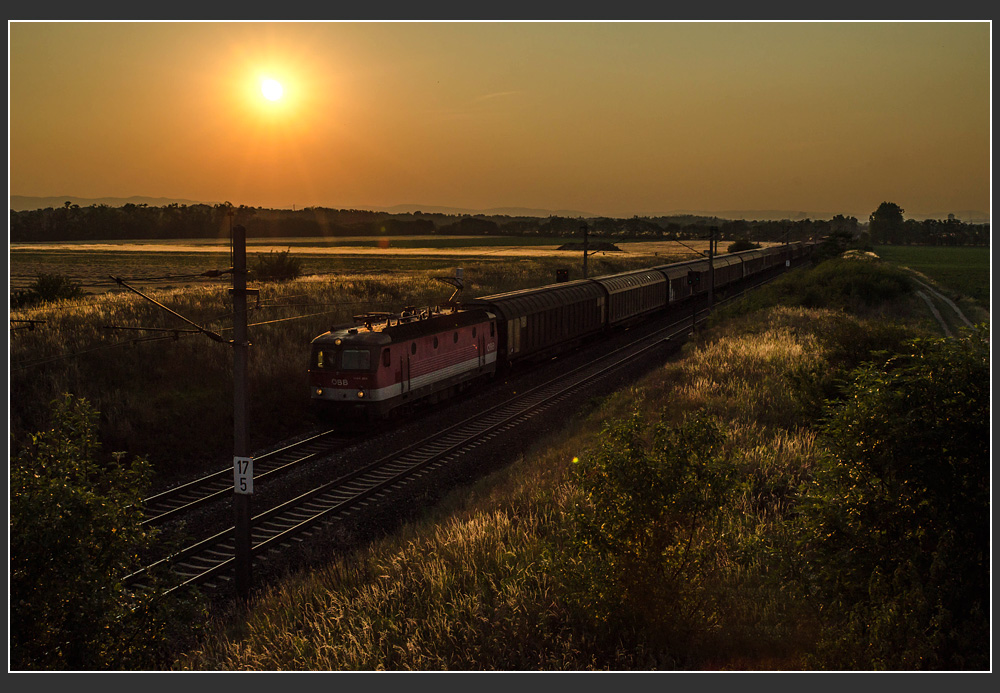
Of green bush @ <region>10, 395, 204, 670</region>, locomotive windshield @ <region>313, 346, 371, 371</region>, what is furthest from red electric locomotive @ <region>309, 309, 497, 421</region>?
green bush @ <region>10, 395, 204, 670</region>

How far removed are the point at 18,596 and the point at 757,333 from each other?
119 ft

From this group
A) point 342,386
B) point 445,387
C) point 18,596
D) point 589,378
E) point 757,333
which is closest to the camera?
point 18,596

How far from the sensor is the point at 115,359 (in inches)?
1158

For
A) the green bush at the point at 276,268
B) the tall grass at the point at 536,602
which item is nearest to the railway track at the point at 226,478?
the tall grass at the point at 536,602

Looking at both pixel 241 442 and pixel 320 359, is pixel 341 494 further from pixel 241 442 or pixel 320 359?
pixel 320 359

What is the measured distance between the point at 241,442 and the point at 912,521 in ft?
37.8

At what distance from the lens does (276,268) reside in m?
70.8

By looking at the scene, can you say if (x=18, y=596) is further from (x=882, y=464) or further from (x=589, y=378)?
(x=589, y=378)

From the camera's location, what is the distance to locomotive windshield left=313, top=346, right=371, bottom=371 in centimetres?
2419

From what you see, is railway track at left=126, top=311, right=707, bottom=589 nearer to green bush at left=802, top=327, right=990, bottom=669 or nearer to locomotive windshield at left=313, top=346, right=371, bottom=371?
locomotive windshield at left=313, top=346, right=371, bottom=371

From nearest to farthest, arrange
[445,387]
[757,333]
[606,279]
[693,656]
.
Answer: [693,656]
[445,387]
[757,333]
[606,279]

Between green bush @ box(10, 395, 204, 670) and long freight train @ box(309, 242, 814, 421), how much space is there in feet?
43.8

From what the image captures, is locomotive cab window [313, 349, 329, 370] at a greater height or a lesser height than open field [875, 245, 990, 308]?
lesser

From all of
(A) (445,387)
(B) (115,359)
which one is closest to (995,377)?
(A) (445,387)
